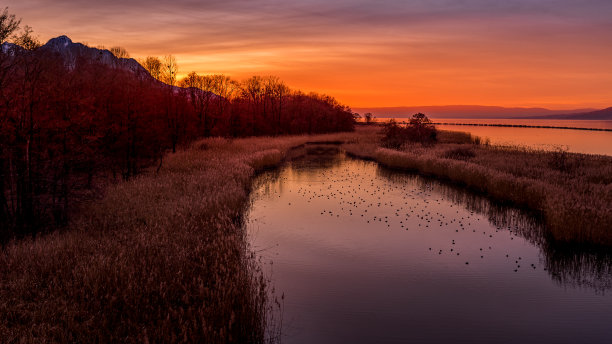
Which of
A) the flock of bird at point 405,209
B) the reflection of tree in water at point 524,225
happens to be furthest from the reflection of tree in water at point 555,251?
the flock of bird at point 405,209

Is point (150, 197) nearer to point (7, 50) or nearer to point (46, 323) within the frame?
point (7, 50)

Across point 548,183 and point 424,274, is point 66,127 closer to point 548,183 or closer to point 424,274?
point 424,274

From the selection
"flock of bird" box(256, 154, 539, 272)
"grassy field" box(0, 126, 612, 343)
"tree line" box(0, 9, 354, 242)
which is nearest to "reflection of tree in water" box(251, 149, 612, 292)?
"flock of bird" box(256, 154, 539, 272)

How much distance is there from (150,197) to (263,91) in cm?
7748

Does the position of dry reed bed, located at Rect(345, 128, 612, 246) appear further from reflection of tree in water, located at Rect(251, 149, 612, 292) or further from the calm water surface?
the calm water surface

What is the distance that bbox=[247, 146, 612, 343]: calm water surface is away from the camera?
8.91 meters

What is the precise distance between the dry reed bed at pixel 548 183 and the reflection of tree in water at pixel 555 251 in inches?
24.3

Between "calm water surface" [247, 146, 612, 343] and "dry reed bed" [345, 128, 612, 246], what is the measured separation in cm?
110

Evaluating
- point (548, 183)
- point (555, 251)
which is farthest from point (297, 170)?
point (555, 251)

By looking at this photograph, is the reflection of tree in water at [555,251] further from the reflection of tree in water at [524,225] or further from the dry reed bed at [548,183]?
the dry reed bed at [548,183]

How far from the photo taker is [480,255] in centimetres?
1390

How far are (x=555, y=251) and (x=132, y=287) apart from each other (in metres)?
15.3

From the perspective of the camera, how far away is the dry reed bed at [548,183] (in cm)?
1467

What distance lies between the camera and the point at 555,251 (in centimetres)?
1414
